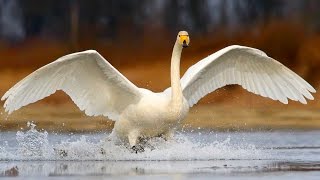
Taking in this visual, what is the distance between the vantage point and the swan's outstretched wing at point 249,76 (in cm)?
2245

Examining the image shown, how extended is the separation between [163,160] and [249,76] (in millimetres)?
2561

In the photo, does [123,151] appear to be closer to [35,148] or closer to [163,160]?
[163,160]

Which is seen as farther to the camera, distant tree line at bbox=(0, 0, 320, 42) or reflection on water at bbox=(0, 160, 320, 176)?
distant tree line at bbox=(0, 0, 320, 42)

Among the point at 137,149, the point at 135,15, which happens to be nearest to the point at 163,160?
the point at 137,149

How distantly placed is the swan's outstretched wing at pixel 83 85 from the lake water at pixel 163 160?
52 cm

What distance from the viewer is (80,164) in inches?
814

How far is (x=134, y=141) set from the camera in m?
21.7

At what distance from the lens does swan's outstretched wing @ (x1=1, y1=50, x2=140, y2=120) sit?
21453 mm

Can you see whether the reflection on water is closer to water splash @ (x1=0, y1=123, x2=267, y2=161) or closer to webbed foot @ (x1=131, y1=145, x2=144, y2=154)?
water splash @ (x1=0, y1=123, x2=267, y2=161)

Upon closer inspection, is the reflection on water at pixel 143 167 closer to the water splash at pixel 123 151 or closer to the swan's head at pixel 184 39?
the water splash at pixel 123 151

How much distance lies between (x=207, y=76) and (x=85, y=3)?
23.3 feet

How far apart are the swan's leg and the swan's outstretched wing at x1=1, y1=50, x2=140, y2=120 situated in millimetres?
427

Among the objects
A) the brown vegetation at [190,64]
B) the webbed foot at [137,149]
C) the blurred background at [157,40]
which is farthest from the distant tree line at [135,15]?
the webbed foot at [137,149]

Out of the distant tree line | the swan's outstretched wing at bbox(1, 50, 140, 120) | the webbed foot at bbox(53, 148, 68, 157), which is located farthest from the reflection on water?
the distant tree line
